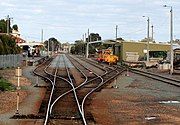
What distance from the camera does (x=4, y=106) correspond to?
66.9ft

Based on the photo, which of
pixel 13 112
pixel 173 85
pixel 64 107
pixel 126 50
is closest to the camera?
pixel 13 112

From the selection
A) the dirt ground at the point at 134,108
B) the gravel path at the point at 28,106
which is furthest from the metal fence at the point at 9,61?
the dirt ground at the point at 134,108

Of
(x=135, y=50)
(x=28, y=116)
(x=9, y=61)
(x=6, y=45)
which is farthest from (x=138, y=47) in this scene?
(x=28, y=116)

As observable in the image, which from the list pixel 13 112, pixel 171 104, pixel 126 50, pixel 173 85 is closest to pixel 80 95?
pixel 171 104

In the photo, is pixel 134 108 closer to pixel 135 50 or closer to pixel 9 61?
pixel 9 61

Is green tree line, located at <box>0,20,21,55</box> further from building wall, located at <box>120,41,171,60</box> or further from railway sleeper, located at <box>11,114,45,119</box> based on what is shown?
railway sleeper, located at <box>11,114,45,119</box>

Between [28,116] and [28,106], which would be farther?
[28,106]

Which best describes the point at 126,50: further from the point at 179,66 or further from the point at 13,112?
the point at 13,112

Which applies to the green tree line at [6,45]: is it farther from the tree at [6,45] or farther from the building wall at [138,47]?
the building wall at [138,47]

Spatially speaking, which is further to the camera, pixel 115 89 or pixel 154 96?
pixel 115 89

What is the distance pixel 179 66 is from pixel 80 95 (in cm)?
4127

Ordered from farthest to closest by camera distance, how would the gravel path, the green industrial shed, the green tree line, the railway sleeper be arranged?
the green industrial shed → the green tree line → the railway sleeper → the gravel path

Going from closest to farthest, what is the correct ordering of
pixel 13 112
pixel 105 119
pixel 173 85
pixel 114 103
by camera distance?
pixel 105 119 → pixel 13 112 → pixel 114 103 → pixel 173 85

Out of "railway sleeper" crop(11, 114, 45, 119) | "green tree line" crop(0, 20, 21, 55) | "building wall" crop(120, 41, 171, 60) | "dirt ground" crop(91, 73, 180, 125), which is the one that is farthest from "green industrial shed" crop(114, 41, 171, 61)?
"railway sleeper" crop(11, 114, 45, 119)
